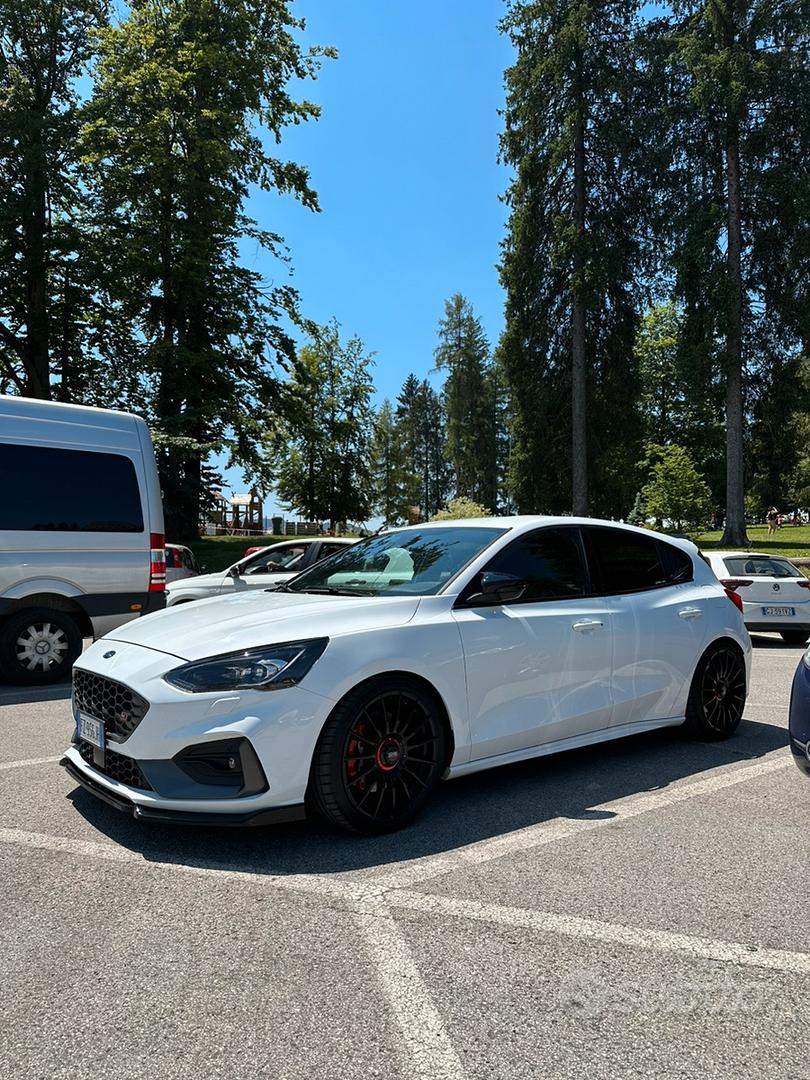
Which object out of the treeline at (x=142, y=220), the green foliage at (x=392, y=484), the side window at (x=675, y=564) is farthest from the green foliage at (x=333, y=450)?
the side window at (x=675, y=564)

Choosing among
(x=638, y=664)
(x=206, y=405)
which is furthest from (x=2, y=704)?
(x=206, y=405)

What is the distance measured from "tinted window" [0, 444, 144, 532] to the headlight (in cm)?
501

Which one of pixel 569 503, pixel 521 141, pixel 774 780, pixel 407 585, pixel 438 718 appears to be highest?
pixel 521 141

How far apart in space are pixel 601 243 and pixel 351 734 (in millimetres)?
32519

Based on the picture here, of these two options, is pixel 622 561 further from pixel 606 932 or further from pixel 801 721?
pixel 606 932

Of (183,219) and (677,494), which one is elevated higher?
(183,219)

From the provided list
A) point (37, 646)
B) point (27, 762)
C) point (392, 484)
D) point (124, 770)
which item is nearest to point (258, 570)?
point (37, 646)

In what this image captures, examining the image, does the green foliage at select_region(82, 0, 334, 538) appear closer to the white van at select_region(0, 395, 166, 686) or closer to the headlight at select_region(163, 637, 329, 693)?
the white van at select_region(0, 395, 166, 686)

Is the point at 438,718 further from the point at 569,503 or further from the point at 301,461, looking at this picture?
the point at 301,461

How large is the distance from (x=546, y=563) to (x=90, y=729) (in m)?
2.64

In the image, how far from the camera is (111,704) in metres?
3.79

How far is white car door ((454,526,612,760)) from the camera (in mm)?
4184

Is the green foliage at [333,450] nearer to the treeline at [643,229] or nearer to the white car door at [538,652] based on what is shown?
the treeline at [643,229]

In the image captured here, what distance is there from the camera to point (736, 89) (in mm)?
28219
